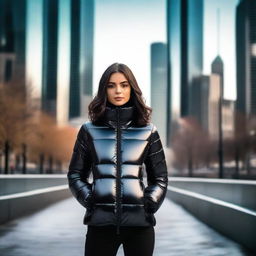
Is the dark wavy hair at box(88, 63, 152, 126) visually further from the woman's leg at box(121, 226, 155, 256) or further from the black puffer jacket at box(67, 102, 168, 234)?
the woman's leg at box(121, 226, 155, 256)

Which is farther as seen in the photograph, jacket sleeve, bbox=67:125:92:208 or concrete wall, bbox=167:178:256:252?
concrete wall, bbox=167:178:256:252

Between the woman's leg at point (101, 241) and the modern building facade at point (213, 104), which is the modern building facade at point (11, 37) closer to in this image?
the modern building facade at point (213, 104)

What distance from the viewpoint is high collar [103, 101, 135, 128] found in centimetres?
336

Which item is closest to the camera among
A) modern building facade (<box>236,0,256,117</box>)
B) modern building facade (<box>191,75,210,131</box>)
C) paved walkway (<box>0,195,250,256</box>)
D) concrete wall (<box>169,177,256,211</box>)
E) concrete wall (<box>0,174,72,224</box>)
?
paved walkway (<box>0,195,250,256</box>)

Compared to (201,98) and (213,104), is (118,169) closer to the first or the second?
(201,98)

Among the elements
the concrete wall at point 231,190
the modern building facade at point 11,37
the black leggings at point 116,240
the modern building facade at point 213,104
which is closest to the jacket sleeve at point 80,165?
the black leggings at point 116,240

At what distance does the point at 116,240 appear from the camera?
3.24m

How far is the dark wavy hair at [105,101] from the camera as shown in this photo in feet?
11.1

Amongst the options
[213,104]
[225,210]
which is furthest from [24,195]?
[213,104]

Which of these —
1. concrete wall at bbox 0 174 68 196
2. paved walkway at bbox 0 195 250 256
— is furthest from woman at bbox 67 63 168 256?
concrete wall at bbox 0 174 68 196

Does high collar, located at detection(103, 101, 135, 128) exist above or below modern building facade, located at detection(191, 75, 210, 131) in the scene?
below

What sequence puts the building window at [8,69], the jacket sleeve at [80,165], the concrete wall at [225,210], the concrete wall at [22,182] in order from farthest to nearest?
the building window at [8,69], the concrete wall at [22,182], the concrete wall at [225,210], the jacket sleeve at [80,165]

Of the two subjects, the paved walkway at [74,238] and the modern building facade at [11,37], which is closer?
the paved walkway at [74,238]

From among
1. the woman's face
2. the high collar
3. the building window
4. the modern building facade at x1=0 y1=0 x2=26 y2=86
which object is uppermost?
the modern building facade at x1=0 y1=0 x2=26 y2=86
